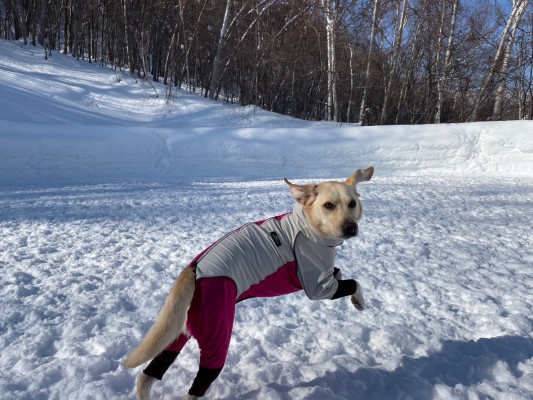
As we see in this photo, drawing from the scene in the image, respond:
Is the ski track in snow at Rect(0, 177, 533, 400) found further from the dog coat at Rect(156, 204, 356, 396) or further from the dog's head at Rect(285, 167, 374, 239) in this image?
the dog's head at Rect(285, 167, 374, 239)

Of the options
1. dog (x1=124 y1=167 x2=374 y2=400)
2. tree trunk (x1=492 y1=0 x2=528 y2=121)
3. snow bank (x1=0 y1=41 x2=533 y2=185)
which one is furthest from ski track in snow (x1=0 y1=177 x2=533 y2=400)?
tree trunk (x1=492 y1=0 x2=528 y2=121)

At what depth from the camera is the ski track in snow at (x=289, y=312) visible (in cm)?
249

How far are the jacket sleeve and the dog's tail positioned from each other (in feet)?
2.29

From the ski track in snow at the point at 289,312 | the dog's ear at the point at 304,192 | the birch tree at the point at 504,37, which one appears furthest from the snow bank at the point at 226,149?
the dog's ear at the point at 304,192

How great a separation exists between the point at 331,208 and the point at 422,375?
1.19 meters

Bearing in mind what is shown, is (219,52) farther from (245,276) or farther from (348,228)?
(245,276)

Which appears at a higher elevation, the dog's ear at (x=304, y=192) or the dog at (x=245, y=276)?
the dog's ear at (x=304, y=192)

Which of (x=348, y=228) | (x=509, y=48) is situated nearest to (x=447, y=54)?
(x=509, y=48)

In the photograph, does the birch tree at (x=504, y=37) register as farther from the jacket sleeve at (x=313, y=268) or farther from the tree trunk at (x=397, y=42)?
the jacket sleeve at (x=313, y=268)

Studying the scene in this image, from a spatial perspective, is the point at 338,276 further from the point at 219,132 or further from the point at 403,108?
the point at 403,108

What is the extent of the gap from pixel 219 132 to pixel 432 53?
12.7 metres

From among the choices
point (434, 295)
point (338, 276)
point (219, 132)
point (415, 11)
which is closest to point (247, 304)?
point (338, 276)

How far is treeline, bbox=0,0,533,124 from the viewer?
17.2 meters

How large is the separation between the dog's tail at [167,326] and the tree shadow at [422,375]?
29.7 inches
